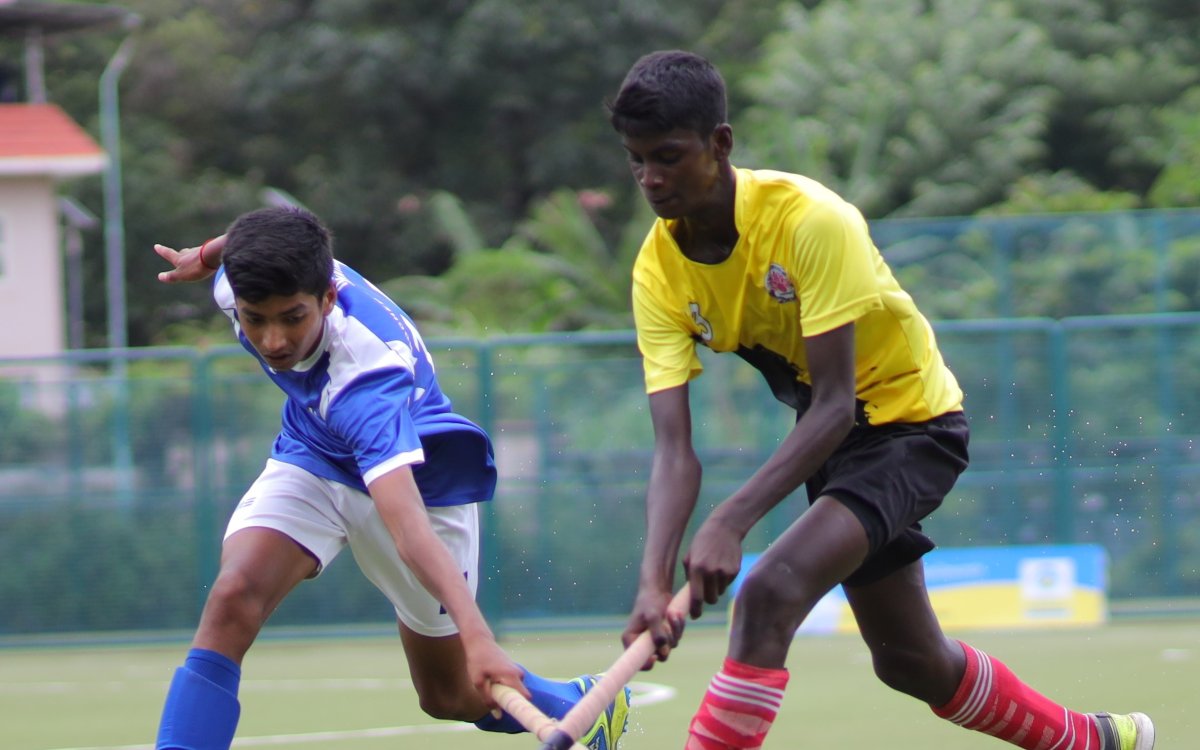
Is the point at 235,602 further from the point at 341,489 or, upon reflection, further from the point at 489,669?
the point at 489,669

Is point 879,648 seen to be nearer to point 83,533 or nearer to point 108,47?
point 83,533

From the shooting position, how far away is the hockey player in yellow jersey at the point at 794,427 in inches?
150

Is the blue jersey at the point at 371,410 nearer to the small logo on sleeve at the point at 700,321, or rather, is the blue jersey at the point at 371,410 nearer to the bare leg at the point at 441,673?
the bare leg at the point at 441,673

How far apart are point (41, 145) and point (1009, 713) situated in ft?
71.3

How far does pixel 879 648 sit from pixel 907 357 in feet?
2.46

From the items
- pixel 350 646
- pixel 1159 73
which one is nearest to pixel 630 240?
pixel 350 646

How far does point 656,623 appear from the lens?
3.66 metres

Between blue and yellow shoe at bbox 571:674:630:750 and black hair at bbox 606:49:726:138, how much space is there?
1681 mm

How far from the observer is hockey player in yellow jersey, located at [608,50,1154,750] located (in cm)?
381

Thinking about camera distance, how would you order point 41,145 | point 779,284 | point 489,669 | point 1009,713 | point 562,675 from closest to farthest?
point 489,669 → point 779,284 → point 1009,713 → point 562,675 → point 41,145

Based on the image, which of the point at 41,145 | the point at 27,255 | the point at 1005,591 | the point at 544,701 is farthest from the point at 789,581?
the point at 27,255

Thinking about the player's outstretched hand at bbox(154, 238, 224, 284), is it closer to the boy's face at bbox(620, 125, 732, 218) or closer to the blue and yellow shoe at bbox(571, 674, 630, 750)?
the boy's face at bbox(620, 125, 732, 218)

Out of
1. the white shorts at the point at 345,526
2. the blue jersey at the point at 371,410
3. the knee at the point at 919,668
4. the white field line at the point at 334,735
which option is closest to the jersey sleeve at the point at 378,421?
the blue jersey at the point at 371,410

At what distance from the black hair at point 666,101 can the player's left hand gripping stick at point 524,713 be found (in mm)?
1218
